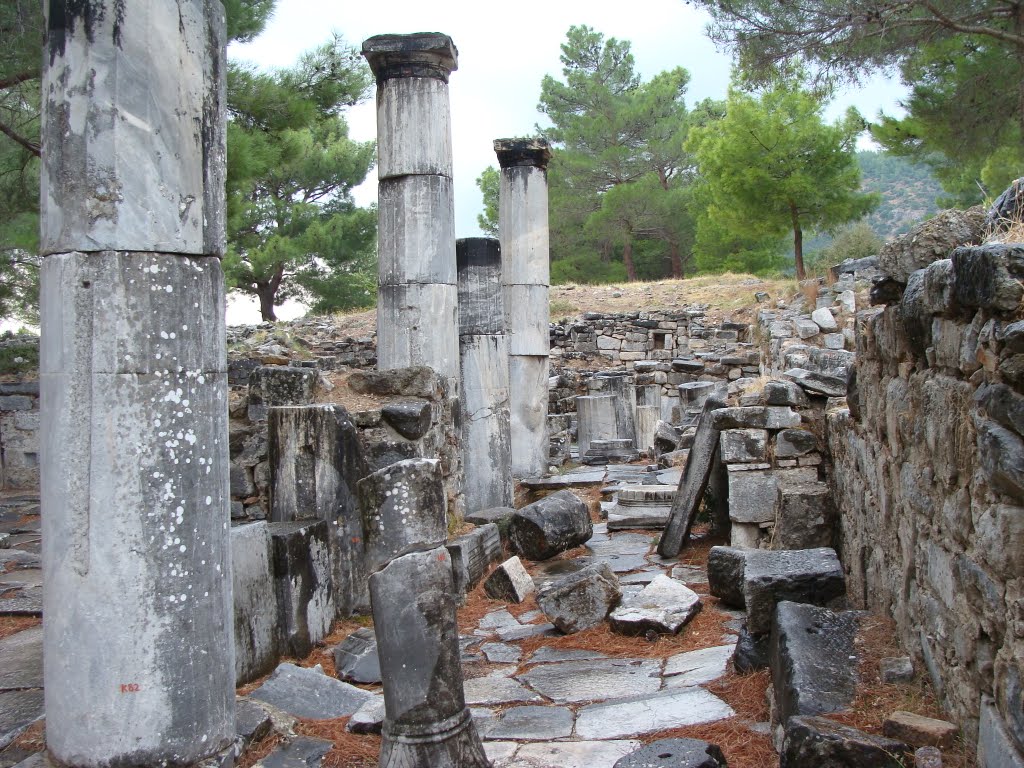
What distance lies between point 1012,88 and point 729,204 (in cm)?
1128

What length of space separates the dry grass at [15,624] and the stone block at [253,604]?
1974 mm

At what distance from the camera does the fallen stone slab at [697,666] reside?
17.0 feet

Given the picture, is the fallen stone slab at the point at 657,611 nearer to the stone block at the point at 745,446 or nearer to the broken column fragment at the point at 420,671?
the stone block at the point at 745,446

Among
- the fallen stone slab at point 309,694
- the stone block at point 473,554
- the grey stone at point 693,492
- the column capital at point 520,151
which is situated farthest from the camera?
the column capital at point 520,151

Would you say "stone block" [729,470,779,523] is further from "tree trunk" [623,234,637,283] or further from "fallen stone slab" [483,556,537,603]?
"tree trunk" [623,234,637,283]

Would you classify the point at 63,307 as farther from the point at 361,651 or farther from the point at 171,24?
the point at 361,651

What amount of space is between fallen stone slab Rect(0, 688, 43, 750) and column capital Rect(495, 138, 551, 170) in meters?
10.2

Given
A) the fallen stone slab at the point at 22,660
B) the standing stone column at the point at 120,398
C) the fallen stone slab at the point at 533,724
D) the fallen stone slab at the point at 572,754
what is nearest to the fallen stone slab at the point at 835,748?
the fallen stone slab at the point at 572,754

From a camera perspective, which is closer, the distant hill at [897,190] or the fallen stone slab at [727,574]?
the fallen stone slab at [727,574]

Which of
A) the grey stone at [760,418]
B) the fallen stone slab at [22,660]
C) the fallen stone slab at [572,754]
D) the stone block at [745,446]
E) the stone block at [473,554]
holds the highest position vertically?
the grey stone at [760,418]

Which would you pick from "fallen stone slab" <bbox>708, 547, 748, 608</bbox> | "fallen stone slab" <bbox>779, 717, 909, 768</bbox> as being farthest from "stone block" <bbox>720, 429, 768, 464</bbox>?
"fallen stone slab" <bbox>779, 717, 909, 768</bbox>

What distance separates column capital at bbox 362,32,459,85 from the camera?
362 inches

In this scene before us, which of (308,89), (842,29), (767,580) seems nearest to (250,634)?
(767,580)

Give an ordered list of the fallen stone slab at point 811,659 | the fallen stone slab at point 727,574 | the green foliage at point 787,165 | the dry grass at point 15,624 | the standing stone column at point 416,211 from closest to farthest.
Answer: the fallen stone slab at point 811,659, the dry grass at point 15,624, the fallen stone slab at point 727,574, the standing stone column at point 416,211, the green foliage at point 787,165
